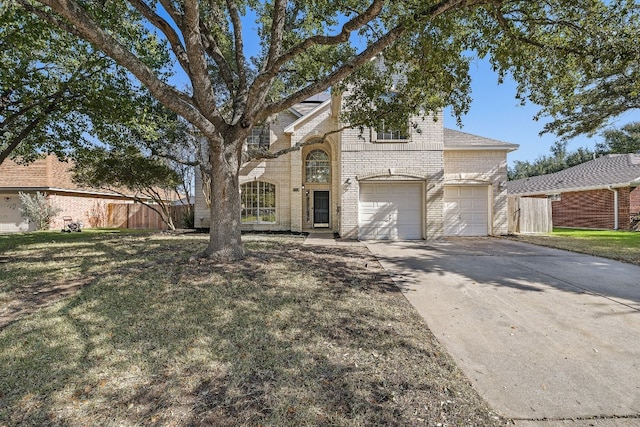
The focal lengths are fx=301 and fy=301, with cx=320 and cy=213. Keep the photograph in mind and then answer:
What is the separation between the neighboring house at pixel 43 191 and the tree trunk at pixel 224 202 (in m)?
14.3

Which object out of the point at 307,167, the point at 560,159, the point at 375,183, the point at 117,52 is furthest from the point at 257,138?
the point at 560,159

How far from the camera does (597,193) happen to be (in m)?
18.6

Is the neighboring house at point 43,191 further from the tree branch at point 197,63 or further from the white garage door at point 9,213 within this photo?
the tree branch at point 197,63

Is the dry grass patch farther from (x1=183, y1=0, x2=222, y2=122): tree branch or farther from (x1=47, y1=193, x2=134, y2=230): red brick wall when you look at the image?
(x1=47, y1=193, x2=134, y2=230): red brick wall

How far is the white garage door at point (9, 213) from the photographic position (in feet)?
62.3

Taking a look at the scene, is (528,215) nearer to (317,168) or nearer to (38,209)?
(317,168)

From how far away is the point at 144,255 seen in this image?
7828mm

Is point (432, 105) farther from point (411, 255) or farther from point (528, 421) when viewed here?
point (528, 421)

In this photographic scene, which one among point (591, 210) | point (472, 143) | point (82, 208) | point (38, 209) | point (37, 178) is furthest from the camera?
point (82, 208)

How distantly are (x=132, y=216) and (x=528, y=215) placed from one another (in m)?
25.3

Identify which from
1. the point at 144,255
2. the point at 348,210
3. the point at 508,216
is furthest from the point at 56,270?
the point at 508,216

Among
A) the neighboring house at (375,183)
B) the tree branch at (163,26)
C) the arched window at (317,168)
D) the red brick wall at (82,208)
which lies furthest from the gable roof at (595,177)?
the red brick wall at (82,208)

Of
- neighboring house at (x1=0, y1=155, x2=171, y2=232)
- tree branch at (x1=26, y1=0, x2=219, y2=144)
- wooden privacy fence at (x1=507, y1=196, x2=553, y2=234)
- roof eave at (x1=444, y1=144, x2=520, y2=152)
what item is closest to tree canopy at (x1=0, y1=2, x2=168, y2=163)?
tree branch at (x1=26, y1=0, x2=219, y2=144)

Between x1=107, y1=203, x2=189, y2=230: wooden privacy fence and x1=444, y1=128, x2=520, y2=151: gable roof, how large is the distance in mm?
18871
